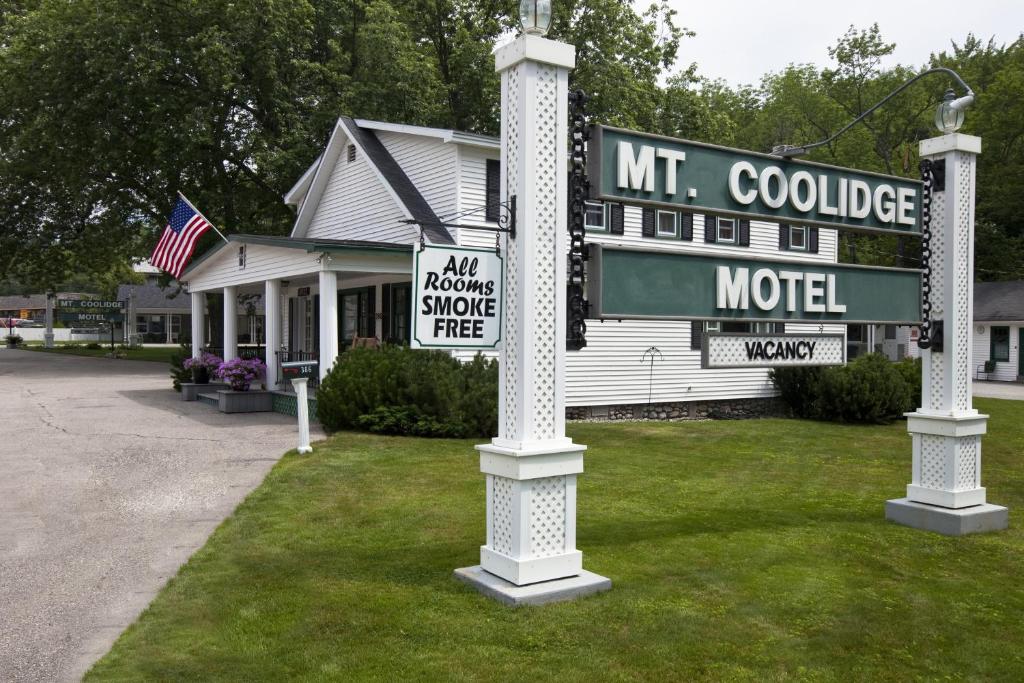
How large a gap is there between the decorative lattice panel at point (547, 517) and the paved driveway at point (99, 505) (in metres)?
2.49

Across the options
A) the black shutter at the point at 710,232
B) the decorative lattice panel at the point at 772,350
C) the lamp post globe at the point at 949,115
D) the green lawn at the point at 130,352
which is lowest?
the green lawn at the point at 130,352

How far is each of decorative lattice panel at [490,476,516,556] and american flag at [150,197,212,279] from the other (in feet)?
45.4

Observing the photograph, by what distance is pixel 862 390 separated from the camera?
17.8 metres

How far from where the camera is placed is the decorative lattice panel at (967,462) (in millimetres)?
7312

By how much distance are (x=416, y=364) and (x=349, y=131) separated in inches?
295

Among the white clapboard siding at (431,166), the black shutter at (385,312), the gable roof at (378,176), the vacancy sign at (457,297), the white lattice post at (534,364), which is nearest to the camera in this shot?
the white lattice post at (534,364)

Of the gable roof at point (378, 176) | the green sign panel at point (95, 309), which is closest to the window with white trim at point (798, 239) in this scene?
the gable roof at point (378, 176)

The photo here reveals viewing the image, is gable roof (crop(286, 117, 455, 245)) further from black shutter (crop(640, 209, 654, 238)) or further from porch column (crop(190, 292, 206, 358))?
black shutter (crop(640, 209, 654, 238))

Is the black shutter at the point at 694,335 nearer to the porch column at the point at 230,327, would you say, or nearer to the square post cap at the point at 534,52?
the porch column at the point at 230,327

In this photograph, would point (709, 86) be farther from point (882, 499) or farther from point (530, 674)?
point (530, 674)

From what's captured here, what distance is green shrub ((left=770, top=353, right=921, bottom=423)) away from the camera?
17.8 meters

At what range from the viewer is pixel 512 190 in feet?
18.0

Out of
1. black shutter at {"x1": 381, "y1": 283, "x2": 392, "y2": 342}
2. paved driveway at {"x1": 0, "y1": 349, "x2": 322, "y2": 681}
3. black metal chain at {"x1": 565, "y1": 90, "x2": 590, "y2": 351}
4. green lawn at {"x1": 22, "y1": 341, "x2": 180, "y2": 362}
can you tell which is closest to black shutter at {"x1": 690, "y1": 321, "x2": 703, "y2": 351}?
black shutter at {"x1": 381, "y1": 283, "x2": 392, "y2": 342}

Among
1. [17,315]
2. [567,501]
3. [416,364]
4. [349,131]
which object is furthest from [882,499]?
[17,315]
